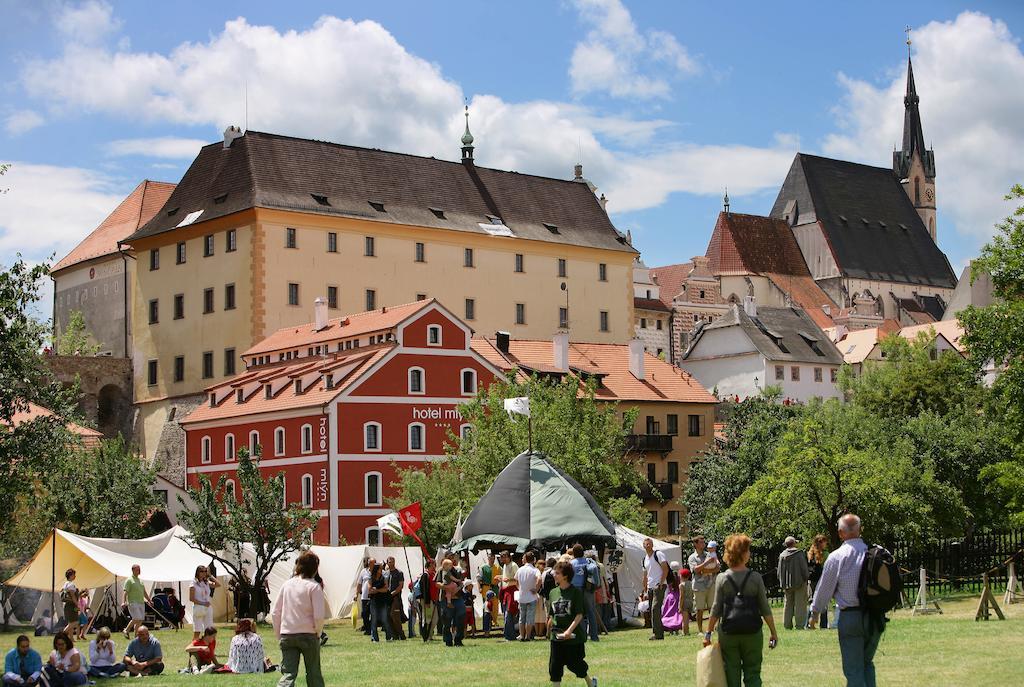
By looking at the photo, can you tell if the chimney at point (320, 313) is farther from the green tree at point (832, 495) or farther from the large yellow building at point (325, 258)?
the green tree at point (832, 495)

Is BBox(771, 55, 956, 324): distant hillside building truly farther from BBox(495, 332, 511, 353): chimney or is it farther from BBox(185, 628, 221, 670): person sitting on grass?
BBox(185, 628, 221, 670): person sitting on grass

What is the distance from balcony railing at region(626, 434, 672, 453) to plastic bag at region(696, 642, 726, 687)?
59.3m

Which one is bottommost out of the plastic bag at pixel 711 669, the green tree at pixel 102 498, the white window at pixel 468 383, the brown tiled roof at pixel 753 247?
the plastic bag at pixel 711 669

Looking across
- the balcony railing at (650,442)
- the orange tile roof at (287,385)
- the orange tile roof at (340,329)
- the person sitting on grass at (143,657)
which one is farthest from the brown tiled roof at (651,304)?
the person sitting on grass at (143,657)

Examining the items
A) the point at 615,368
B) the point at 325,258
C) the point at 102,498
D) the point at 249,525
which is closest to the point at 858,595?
the point at 249,525

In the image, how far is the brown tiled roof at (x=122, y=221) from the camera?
292 feet

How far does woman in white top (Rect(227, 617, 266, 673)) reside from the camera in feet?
75.8

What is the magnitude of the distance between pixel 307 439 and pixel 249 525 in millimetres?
23027

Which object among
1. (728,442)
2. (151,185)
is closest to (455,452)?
(728,442)

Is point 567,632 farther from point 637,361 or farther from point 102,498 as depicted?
point 637,361

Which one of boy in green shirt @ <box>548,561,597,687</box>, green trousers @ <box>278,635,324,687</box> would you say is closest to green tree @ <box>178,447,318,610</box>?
boy in green shirt @ <box>548,561,597,687</box>

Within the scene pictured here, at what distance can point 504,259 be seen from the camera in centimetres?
8669

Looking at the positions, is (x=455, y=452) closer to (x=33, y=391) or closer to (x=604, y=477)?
(x=604, y=477)

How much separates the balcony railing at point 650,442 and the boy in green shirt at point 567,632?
55.9 m
